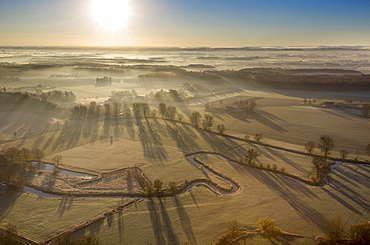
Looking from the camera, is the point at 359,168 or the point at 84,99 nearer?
the point at 359,168

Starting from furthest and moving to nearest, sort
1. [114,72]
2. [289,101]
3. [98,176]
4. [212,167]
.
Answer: [114,72] → [289,101] → [212,167] → [98,176]

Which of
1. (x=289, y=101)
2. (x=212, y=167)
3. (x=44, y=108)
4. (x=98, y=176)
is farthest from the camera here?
(x=289, y=101)

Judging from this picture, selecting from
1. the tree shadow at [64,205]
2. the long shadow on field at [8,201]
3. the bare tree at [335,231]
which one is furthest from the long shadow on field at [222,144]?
the long shadow on field at [8,201]

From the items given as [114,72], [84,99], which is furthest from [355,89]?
[114,72]

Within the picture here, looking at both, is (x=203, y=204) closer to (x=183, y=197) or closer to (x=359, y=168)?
(x=183, y=197)

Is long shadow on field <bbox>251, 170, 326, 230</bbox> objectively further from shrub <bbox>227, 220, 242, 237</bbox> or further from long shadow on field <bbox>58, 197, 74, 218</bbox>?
long shadow on field <bbox>58, 197, 74, 218</bbox>

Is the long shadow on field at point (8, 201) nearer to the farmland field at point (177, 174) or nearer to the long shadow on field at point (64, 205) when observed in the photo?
the farmland field at point (177, 174)

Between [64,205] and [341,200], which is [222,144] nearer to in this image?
[341,200]
